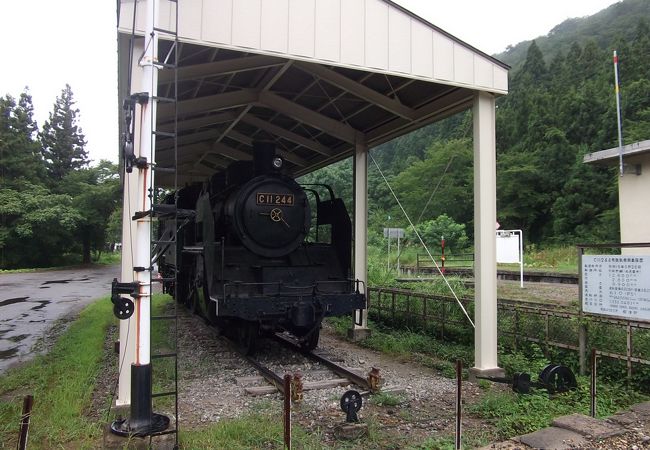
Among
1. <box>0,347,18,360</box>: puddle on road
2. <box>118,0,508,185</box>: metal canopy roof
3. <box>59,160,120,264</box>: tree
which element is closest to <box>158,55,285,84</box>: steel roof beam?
<box>118,0,508,185</box>: metal canopy roof

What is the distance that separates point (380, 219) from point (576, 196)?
1545cm

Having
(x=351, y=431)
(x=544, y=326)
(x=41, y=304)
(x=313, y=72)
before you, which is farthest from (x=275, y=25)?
(x=41, y=304)

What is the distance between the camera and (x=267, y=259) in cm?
843

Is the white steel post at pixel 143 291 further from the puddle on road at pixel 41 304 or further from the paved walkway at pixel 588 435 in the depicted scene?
the puddle on road at pixel 41 304

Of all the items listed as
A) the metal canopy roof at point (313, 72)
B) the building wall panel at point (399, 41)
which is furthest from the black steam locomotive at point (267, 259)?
the building wall panel at point (399, 41)

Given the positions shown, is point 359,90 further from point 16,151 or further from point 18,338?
point 16,151

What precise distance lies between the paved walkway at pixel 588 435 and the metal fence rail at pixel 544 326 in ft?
5.71

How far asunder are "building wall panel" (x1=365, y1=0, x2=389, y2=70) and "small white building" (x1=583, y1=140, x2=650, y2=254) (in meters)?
6.18

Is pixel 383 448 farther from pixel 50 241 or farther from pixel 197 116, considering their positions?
pixel 50 241

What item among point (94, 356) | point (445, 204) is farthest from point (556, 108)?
point (94, 356)

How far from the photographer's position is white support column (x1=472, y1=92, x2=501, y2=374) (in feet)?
23.0

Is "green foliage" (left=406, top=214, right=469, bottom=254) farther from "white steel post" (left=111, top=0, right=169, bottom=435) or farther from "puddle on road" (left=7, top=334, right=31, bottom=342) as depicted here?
"white steel post" (left=111, top=0, right=169, bottom=435)

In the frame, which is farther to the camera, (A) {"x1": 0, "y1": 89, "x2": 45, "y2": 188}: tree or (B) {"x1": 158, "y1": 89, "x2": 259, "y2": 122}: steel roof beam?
(A) {"x1": 0, "y1": 89, "x2": 45, "y2": 188}: tree

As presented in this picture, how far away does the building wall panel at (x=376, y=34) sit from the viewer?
662 centimetres
